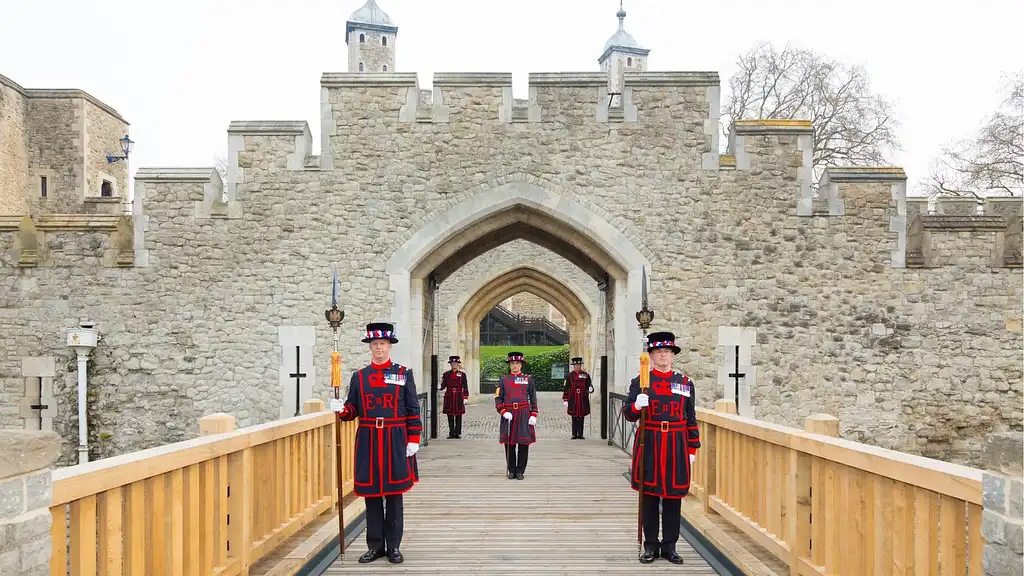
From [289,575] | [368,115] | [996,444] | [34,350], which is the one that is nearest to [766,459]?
[996,444]

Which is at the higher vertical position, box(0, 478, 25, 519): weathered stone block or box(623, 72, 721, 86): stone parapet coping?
box(623, 72, 721, 86): stone parapet coping

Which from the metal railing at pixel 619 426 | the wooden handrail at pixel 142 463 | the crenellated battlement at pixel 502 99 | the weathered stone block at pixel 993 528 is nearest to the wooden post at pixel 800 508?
the weathered stone block at pixel 993 528

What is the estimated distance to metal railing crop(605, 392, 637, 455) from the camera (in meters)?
10.5

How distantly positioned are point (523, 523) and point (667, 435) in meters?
1.75

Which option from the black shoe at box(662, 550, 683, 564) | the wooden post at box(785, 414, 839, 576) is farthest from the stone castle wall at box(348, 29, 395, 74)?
the wooden post at box(785, 414, 839, 576)

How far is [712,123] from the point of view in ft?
34.9

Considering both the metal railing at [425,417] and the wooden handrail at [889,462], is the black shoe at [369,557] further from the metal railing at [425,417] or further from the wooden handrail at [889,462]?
the metal railing at [425,417]

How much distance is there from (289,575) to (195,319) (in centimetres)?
662

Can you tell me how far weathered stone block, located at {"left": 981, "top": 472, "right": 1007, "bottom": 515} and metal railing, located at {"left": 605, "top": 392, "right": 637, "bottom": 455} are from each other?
7327 mm

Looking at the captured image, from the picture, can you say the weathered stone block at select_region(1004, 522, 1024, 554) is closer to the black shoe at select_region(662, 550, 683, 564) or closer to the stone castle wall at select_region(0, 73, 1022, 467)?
the black shoe at select_region(662, 550, 683, 564)

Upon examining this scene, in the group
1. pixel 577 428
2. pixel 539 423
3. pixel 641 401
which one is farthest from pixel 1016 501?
pixel 539 423

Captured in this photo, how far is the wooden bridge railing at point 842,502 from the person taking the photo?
3.13 meters

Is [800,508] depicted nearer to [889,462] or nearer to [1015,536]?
[889,462]

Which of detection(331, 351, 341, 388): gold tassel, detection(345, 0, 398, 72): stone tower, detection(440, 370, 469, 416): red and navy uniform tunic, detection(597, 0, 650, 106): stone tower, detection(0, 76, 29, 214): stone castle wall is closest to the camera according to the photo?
detection(331, 351, 341, 388): gold tassel
